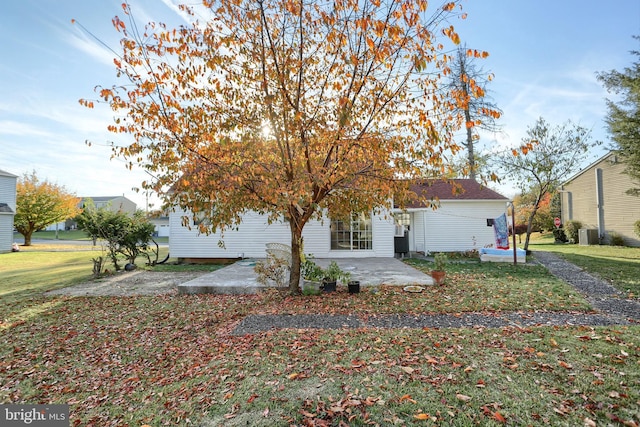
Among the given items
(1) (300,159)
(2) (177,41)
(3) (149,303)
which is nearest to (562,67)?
(1) (300,159)

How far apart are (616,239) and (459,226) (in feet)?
38.1

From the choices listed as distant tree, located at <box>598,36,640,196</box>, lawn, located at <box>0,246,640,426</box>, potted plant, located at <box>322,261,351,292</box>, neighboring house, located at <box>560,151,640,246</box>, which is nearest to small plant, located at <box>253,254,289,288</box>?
potted plant, located at <box>322,261,351,292</box>

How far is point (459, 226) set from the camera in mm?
16141

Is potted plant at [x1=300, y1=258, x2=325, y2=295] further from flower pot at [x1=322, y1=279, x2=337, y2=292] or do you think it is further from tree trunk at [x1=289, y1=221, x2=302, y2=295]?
tree trunk at [x1=289, y1=221, x2=302, y2=295]

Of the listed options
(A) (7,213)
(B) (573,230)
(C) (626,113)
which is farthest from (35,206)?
(B) (573,230)

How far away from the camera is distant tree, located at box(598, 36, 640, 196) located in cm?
1240

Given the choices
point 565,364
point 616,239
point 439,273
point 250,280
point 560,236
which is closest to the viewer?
point 565,364

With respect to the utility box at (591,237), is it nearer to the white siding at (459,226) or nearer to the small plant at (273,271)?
the white siding at (459,226)

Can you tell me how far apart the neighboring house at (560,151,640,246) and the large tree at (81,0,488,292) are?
62.7ft

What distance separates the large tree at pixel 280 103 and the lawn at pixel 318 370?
2.33m

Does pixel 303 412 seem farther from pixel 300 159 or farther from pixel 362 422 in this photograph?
pixel 300 159

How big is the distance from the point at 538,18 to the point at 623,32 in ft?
29.2

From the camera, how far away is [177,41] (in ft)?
17.2

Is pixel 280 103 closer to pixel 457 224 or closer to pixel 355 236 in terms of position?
pixel 355 236
